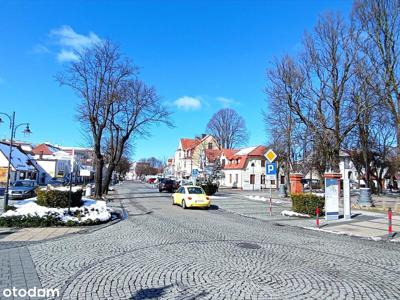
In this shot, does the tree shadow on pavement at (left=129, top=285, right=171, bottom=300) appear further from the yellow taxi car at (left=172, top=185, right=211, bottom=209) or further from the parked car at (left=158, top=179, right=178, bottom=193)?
the parked car at (left=158, top=179, right=178, bottom=193)

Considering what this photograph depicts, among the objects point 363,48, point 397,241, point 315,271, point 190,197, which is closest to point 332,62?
point 363,48

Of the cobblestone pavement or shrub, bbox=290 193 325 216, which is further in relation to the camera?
shrub, bbox=290 193 325 216

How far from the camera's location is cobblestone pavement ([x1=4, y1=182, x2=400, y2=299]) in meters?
5.66

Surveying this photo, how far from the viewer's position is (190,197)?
21297mm

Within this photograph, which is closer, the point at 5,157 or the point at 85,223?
the point at 85,223

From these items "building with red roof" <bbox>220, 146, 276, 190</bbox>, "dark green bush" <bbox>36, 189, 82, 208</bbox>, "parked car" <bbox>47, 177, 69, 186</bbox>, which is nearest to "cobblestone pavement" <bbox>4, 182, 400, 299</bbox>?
"dark green bush" <bbox>36, 189, 82, 208</bbox>

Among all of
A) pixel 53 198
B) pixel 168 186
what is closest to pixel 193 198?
pixel 53 198

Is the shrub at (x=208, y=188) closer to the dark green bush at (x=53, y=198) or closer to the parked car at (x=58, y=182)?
the parked car at (x=58, y=182)

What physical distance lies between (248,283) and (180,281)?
1.25 metres

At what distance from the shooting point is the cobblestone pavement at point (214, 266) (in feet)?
18.6

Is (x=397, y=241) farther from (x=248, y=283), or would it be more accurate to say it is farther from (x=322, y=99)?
(x=322, y=99)

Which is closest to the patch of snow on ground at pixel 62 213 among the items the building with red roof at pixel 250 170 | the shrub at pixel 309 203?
the shrub at pixel 309 203

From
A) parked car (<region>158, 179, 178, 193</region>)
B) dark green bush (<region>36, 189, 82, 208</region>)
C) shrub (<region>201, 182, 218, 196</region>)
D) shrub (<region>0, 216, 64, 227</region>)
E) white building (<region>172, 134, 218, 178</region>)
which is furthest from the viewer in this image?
white building (<region>172, 134, 218, 178</region>)

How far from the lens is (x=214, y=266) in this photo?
7.23 metres
